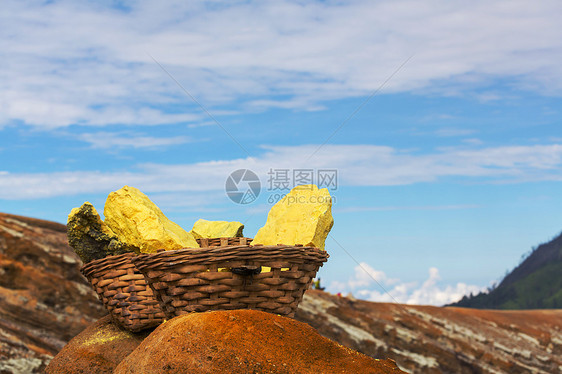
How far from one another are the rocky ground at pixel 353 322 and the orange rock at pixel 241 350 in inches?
462

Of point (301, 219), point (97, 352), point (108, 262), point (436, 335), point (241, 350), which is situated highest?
point (301, 219)

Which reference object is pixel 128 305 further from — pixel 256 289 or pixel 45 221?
pixel 45 221

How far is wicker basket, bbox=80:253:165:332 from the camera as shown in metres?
5.11

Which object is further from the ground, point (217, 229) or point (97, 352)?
point (217, 229)

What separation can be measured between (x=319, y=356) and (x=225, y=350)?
0.58 m

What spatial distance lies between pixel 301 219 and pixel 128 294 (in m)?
1.65

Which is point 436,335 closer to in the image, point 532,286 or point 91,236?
point 91,236

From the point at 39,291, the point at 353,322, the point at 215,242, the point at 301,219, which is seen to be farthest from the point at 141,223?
the point at 353,322

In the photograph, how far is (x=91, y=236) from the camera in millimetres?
5320

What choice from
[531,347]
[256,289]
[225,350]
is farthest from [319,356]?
[531,347]

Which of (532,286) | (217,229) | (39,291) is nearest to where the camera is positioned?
(217,229)

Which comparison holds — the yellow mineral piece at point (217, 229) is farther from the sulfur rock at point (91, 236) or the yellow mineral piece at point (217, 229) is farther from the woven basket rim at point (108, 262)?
the woven basket rim at point (108, 262)

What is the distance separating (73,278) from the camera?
16.8 metres

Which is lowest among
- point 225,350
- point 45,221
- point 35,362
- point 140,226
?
point 35,362
